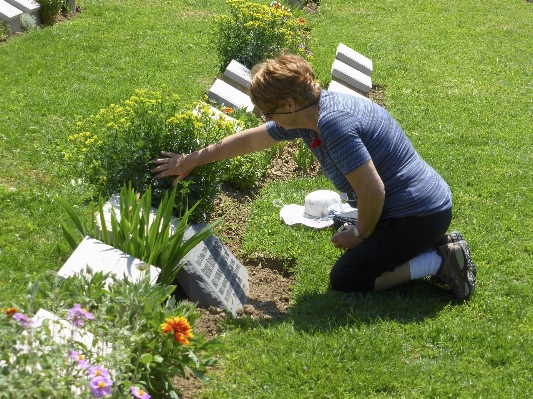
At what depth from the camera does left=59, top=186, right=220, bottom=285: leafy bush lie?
138 inches

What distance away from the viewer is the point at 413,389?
3.15 metres

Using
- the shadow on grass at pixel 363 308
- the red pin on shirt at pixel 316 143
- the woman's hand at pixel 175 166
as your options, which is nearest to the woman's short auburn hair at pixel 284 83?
the red pin on shirt at pixel 316 143

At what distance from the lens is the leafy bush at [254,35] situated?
7551mm

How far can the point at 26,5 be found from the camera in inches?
344

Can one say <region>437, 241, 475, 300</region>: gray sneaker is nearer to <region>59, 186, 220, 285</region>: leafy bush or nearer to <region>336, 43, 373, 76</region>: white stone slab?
<region>59, 186, 220, 285</region>: leafy bush

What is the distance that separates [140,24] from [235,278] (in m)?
6.22

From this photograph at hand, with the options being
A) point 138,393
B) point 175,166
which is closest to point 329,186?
point 175,166

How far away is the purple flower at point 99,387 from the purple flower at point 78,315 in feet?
1.09

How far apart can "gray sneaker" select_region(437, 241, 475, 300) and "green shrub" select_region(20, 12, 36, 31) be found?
257 inches

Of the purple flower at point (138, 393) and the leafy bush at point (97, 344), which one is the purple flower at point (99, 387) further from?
the purple flower at point (138, 393)

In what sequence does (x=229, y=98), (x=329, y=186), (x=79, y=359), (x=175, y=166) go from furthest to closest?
(x=229, y=98)
(x=329, y=186)
(x=175, y=166)
(x=79, y=359)

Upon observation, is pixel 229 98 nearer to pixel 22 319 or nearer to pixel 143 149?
pixel 143 149

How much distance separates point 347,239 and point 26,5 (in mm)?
6447

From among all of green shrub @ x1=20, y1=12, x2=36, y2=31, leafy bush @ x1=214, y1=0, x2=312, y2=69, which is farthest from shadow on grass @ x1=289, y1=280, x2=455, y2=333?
green shrub @ x1=20, y1=12, x2=36, y2=31
